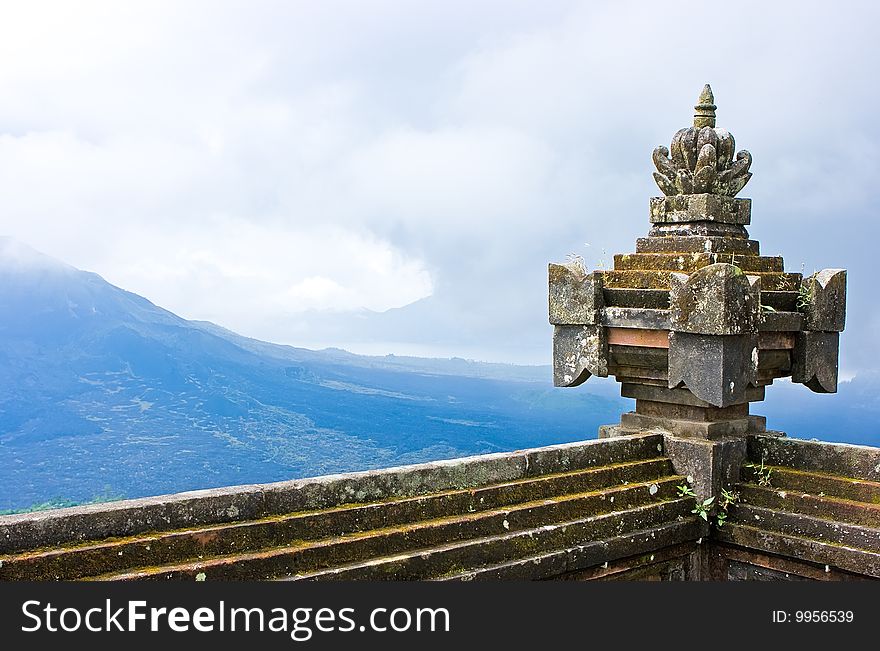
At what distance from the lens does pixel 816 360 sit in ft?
28.2

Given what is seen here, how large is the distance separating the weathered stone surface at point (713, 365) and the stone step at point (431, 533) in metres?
0.92

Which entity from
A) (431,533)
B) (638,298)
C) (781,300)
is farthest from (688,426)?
(431,533)

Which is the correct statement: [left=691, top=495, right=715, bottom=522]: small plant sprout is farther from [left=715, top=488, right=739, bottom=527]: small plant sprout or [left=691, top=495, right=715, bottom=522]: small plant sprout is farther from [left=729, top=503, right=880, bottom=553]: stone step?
[left=729, top=503, right=880, bottom=553]: stone step

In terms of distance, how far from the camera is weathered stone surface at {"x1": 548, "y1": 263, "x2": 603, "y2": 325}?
8281 millimetres

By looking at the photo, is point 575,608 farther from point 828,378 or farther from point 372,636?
point 828,378

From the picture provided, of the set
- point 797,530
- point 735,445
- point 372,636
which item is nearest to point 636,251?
point 735,445

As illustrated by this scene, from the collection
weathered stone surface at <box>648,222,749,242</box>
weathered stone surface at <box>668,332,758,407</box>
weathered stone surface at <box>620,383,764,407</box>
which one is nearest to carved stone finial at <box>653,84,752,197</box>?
weathered stone surface at <box>648,222,749,242</box>

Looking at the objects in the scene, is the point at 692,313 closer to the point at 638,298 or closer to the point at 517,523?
the point at 638,298

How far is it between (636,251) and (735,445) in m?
2.01

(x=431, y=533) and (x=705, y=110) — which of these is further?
(x=705, y=110)

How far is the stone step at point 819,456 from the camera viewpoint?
7.83 metres

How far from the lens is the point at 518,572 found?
6621 mm

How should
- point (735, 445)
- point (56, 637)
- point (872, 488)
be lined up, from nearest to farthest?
point (56, 637) < point (872, 488) < point (735, 445)

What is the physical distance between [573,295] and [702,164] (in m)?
1.78
